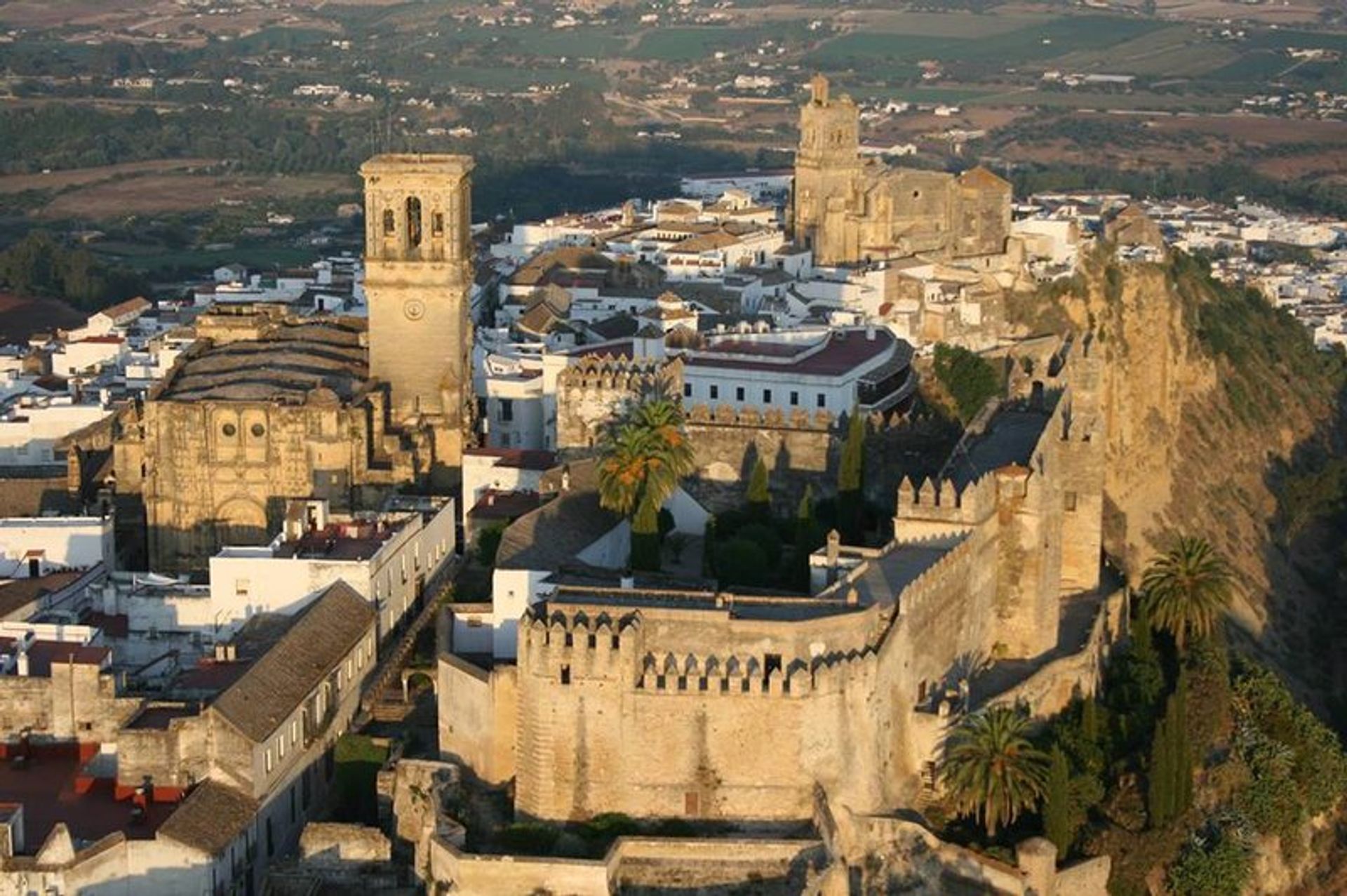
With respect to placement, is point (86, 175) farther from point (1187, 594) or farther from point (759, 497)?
point (1187, 594)

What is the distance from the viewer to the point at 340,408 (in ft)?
134

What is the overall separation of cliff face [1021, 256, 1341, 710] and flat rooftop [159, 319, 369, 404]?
1777 centimetres

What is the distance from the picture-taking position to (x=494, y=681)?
96.3 feet

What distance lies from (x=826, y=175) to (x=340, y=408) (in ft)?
91.9

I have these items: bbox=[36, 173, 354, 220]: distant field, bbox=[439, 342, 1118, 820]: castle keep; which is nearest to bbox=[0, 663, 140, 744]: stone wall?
bbox=[439, 342, 1118, 820]: castle keep

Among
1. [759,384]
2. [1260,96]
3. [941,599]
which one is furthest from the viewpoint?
[1260,96]

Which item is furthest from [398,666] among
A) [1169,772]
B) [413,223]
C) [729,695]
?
[413,223]

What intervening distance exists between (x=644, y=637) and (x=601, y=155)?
119033 millimetres

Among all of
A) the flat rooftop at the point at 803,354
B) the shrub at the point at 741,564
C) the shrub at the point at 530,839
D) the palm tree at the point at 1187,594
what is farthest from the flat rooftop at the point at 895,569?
the flat rooftop at the point at 803,354

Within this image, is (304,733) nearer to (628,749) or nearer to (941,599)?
(628,749)

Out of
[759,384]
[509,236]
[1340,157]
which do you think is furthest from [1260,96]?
[759,384]

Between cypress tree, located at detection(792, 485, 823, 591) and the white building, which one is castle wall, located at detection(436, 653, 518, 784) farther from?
the white building

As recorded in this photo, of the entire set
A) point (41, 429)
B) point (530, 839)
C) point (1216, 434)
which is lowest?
point (1216, 434)

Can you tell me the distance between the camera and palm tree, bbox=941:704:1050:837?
97.0ft
